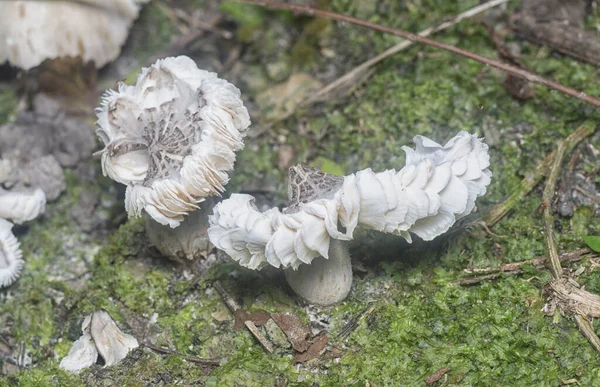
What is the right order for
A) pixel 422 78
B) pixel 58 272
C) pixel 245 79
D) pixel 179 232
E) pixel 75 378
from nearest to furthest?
pixel 75 378, pixel 179 232, pixel 58 272, pixel 422 78, pixel 245 79

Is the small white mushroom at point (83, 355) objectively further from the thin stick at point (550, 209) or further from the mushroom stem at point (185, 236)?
the thin stick at point (550, 209)

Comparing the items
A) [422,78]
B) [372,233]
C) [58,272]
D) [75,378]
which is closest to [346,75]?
[422,78]

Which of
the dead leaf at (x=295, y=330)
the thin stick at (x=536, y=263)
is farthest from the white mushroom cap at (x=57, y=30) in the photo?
the thin stick at (x=536, y=263)

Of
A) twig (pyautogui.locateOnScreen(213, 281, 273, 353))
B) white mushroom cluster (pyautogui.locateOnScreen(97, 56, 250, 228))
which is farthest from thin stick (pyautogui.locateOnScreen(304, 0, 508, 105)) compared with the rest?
twig (pyautogui.locateOnScreen(213, 281, 273, 353))

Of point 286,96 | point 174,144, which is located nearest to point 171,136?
point 174,144

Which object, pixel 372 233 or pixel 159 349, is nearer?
pixel 159 349

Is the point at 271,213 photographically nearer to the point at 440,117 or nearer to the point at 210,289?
the point at 210,289

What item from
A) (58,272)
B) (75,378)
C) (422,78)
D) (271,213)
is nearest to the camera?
(271,213)

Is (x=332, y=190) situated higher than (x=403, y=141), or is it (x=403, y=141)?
(x=332, y=190)
